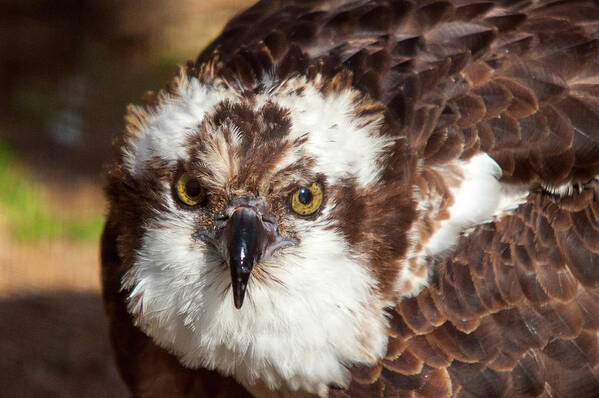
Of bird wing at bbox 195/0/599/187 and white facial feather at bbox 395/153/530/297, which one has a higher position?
bird wing at bbox 195/0/599/187

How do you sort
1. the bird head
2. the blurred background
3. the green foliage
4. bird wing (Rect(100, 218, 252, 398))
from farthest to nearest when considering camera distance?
the green foliage → the blurred background → bird wing (Rect(100, 218, 252, 398)) → the bird head

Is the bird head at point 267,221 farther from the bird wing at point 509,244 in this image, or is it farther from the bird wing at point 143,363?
the bird wing at point 143,363

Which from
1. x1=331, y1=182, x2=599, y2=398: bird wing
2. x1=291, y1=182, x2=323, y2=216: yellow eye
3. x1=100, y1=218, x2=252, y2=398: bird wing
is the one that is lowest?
x1=100, y1=218, x2=252, y2=398: bird wing

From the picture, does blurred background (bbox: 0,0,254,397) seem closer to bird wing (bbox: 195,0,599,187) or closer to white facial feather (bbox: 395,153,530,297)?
bird wing (bbox: 195,0,599,187)

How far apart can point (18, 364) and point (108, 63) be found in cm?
448

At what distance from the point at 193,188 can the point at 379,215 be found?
0.72 metres

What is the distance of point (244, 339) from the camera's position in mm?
3287

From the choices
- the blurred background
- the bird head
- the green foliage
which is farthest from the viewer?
the green foliage

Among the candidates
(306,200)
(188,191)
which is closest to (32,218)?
(188,191)

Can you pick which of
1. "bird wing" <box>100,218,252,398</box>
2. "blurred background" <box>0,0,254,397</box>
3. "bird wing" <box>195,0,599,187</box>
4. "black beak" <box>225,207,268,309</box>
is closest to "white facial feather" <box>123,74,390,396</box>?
"black beak" <box>225,207,268,309</box>

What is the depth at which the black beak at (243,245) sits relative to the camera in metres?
2.93

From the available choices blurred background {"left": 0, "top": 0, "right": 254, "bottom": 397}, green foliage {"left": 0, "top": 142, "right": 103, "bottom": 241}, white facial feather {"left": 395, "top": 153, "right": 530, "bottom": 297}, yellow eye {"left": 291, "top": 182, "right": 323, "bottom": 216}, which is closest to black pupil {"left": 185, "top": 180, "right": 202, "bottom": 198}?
yellow eye {"left": 291, "top": 182, "right": 323, "bottom": 216}

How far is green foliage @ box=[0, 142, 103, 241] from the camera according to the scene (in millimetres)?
A: 7312

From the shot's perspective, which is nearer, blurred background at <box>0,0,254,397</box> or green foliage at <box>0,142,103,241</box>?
blurred background at <box>0,0,254,397</box>
